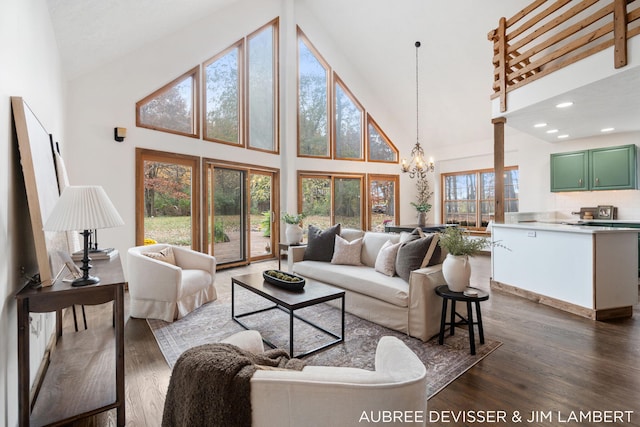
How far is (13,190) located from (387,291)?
2746 mm

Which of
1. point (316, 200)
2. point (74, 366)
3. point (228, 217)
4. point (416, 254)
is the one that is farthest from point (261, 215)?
point (74, 366)

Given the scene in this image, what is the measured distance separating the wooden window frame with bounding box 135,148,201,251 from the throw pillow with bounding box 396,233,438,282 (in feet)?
11.8

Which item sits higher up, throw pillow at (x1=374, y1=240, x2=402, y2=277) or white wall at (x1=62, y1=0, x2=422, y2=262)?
white wall at (x1=62, y1=0, x2=422, y2=262)

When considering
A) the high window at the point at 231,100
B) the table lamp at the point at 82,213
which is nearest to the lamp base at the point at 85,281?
the table lamp at the point at 82,213

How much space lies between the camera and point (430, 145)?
840 centimetres

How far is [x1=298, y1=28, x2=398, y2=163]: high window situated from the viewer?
704 centimetres

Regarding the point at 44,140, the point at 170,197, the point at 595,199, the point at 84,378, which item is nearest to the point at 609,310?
the point at 595,199

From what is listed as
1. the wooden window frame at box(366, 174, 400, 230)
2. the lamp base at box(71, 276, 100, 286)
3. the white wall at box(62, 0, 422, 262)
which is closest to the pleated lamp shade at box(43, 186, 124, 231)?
the lamp base at box(71, 276, 100, 286)

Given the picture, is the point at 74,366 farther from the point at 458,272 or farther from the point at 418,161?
the point at 418,161

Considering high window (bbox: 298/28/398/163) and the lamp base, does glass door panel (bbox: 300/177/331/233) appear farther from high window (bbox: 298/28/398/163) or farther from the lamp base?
the lamp base

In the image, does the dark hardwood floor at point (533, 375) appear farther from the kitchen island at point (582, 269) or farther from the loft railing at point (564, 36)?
the loft railing at point (564, 36)

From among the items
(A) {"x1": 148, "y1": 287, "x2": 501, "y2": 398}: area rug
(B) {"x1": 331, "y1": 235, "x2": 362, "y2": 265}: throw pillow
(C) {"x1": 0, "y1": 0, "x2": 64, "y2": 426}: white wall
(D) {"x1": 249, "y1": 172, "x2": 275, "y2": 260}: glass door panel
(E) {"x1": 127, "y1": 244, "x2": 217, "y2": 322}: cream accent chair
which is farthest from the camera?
(D) {"x1": 249, "y1": 172, "x2": 275, "y2": 260}: glass door panel

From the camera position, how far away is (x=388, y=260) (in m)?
3.33

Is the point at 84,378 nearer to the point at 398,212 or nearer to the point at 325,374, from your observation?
the point at 325,374
